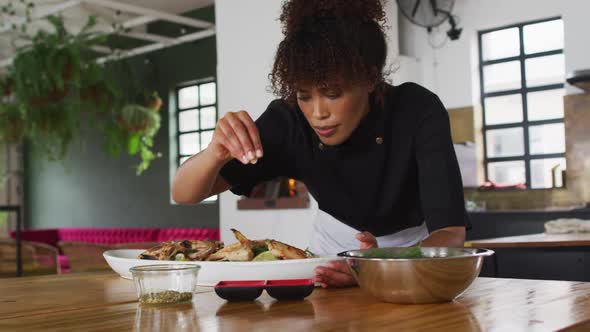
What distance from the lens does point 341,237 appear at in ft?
5.49

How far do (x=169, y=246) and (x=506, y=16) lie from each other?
553 centimetres

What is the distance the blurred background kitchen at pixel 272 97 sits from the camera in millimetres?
5234

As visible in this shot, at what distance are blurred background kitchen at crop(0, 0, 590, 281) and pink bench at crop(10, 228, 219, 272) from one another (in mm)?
34

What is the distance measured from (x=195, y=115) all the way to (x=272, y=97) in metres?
4.83

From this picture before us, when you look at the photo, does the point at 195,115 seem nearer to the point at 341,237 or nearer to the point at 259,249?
the point at 341,237

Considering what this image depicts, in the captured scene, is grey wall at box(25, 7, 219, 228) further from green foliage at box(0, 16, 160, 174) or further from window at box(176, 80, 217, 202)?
green foliage at box(0, 16, 160, 174)

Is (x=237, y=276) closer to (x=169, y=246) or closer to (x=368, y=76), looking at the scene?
(x=169, y=246)

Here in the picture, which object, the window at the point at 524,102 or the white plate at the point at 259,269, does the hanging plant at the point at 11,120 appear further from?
the white plate at the point at 259,269

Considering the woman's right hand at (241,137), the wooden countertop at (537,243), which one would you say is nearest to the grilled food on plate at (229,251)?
the woman's right hand at (241,137)

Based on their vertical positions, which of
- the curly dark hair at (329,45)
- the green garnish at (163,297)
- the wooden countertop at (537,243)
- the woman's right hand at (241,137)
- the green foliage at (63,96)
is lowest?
the wooden countertop at (537,243)

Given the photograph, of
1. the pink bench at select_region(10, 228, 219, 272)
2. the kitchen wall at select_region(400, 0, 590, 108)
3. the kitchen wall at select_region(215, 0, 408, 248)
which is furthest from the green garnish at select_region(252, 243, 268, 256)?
the pink bench at select_region(10, 228, 219, 272)

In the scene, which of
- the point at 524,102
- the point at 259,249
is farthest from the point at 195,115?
the point at 259,249

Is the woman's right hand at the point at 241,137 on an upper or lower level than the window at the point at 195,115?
lower

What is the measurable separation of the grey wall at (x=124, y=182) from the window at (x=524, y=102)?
3.94 metres
